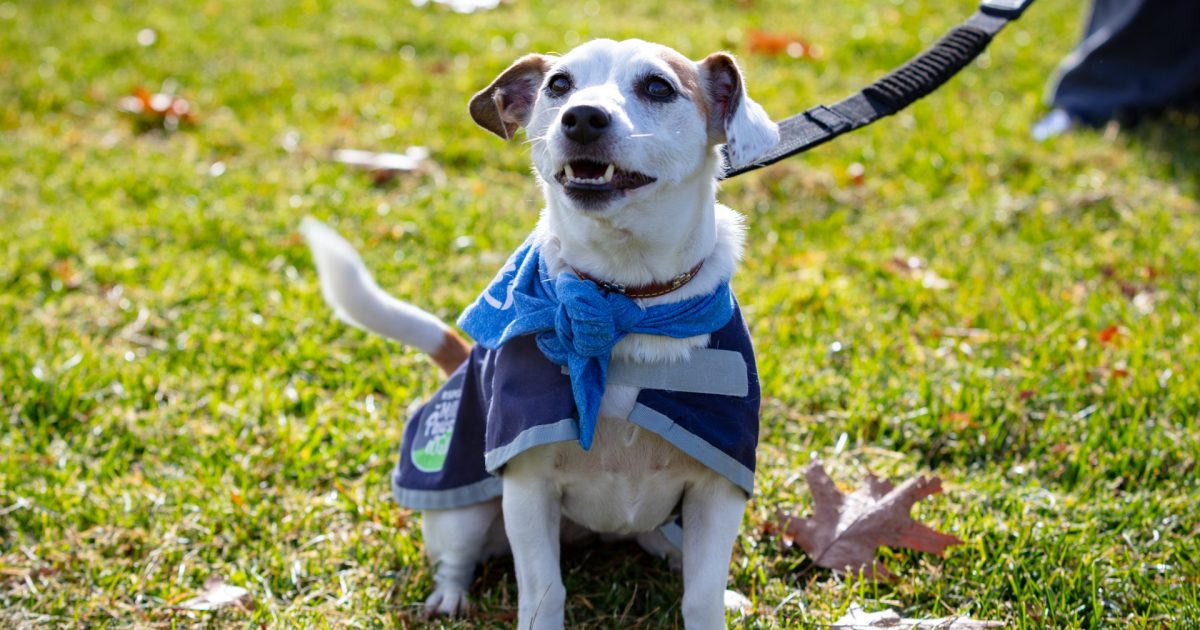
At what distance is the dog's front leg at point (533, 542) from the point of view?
7.84 ft

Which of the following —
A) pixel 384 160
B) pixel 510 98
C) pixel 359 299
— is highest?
pixel 510 98

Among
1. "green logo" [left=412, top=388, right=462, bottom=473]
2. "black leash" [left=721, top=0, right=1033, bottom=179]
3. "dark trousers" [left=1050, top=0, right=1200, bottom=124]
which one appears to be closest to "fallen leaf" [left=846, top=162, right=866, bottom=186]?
"dark trousers" [left=1050, top=0, right=1200, bottom=124]

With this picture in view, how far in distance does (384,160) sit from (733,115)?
3.25 metres

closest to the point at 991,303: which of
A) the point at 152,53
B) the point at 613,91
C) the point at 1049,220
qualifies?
the point at 1049,220

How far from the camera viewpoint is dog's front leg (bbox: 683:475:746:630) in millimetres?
2377

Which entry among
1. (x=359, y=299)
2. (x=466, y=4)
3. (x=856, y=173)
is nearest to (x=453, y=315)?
(x=359, y=299)

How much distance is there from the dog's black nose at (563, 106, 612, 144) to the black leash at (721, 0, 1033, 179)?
68 centimetres

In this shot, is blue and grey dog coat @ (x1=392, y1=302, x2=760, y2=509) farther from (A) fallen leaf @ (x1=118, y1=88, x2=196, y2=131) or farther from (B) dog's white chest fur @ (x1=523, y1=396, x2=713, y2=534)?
(A) fallen leaf @ (x1=118, y1=88, x2=196, y2=131)

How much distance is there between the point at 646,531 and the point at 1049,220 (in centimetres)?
286

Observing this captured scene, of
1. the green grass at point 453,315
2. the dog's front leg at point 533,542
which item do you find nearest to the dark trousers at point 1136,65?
the green grass at point 453,315

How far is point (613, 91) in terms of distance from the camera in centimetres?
233

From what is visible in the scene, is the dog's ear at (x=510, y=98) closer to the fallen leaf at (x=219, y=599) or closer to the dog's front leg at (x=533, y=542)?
the dog's front leg at (x=533, y=542)

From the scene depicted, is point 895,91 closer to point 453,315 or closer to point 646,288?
point 646,288

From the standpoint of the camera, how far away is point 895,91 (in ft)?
9.88
